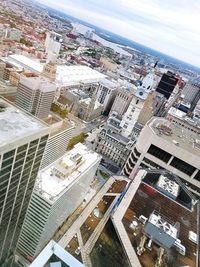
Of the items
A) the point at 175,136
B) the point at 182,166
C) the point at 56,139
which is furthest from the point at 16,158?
the point at 175,136

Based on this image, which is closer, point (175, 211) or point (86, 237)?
point (86, 237)

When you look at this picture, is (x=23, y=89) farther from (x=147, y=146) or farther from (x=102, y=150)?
(x=147, y=146)

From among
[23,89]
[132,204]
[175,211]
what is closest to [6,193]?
[132,204]

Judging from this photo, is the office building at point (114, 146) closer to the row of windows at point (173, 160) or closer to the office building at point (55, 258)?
the row of windows at point (173, 160)

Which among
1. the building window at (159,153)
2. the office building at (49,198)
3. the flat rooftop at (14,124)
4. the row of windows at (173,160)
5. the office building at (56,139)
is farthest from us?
the office building at (56,139)

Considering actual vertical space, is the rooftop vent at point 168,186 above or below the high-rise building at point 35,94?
above

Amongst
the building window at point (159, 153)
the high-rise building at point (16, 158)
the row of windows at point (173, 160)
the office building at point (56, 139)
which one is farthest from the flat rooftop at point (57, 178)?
the row of windows at point (173, 160)
